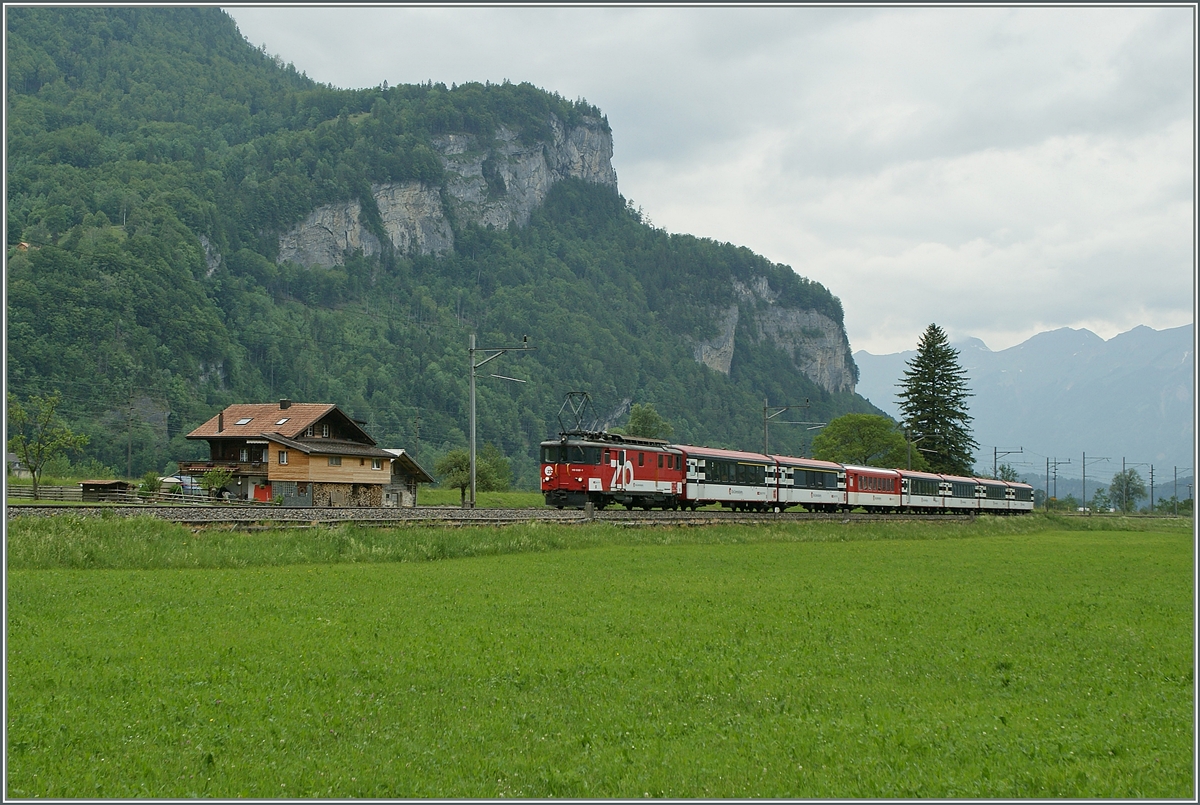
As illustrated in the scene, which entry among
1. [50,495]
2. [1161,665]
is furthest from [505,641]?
[50,495]

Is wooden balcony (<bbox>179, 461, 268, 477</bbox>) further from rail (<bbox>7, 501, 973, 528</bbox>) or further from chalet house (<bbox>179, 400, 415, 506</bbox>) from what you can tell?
rail (<bbox>7, 501, 973, 528</bbox>)

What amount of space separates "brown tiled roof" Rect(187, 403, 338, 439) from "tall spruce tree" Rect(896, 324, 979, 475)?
201 ft

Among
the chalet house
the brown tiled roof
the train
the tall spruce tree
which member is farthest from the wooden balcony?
the tall spruce tree

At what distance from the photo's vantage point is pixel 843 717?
10.7 m

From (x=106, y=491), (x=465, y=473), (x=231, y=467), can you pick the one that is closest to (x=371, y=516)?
(x=106, y=491)

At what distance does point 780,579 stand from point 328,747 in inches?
645

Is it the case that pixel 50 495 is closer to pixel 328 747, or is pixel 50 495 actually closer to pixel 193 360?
pixel 328 747

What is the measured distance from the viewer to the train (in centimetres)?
4325

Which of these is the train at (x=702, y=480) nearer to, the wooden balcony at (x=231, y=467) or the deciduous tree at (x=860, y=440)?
the wooden balcony at (x=231, y=467)

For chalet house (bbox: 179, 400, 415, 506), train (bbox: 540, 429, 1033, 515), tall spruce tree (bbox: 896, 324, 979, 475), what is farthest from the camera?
tall spruce tree (bbox: 896, 324, 979, 475)

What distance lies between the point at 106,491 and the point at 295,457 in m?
10.1

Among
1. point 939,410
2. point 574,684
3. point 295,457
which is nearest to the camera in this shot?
point 574,684

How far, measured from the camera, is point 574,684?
11906mm

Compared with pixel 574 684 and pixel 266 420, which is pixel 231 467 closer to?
pixel 266 420
